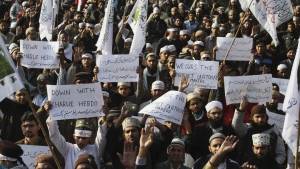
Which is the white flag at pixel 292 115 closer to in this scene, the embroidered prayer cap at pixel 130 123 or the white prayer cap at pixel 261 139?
the white prayer cap at pixel 261 139

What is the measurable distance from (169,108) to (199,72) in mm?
1775

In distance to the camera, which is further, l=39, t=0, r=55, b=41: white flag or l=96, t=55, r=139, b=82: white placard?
l=39, t=0, r=55, b=41: white flag

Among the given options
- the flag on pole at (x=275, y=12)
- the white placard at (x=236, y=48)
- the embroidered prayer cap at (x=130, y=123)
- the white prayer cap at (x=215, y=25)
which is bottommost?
the embroidered prayer cap at (x=130, y=123)

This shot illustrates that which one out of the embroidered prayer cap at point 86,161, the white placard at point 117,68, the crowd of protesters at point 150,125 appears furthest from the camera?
the white placard at point 117,68

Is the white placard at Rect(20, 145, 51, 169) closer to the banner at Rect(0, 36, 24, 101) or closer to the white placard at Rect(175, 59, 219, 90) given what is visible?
the banner at Rect(0, 36, 24, 101)

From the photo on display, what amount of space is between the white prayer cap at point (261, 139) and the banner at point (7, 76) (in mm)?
2614

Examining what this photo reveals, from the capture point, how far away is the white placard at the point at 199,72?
9.57 meters

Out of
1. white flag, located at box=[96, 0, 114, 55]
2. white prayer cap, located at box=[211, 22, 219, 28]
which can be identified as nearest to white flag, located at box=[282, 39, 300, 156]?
white flag, located at box=[96, 0, 114, 55]

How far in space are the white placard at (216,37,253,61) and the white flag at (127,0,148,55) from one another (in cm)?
122

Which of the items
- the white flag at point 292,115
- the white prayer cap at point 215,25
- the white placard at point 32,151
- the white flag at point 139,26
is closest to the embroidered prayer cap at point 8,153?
the white placard at point 32,151

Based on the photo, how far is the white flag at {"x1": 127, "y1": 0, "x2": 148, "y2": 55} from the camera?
34.2ft

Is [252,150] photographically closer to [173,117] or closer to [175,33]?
[173,117]

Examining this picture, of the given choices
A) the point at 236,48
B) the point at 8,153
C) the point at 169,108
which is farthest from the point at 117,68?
the point at 8,153

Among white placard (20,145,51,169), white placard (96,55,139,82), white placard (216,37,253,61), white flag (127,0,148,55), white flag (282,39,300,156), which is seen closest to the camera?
white flag (282,39,300,156)
